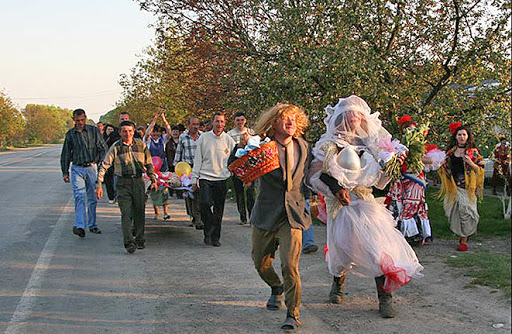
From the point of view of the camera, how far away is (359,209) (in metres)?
5.72

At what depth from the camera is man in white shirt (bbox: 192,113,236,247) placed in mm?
9305

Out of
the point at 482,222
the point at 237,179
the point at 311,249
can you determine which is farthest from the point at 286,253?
the point at 482,222

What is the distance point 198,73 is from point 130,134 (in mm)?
8418

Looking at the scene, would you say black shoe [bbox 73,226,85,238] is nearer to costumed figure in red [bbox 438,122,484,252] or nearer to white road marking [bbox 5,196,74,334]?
white road marking [bbox 5,196,74,334]

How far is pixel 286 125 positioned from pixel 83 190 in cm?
583

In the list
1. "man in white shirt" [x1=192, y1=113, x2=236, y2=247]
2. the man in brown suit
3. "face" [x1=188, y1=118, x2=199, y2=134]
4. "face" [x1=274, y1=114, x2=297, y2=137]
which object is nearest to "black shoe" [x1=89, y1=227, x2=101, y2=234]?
"man in white shirt" [x1=192, y1=113, x2=236, y2=247]

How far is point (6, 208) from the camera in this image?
44.5ft

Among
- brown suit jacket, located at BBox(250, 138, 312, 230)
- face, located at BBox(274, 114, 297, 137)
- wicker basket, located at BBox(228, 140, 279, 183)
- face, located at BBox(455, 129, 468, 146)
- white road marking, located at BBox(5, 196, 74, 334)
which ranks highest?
face, located at BBox(274, 114, 297, 137)

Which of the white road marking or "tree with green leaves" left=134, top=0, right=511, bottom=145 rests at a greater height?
"tree with green leaves" left=134, top=0, right=511, bottom=145

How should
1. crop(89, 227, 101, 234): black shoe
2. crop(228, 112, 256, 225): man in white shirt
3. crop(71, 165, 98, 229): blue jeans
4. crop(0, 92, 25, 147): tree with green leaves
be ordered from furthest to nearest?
crop(0, 92, 25, 147): tree with green leaves → crop(228, 112, 256, 225): man in white shirt → crop(89, 227, 101, 234): black shoe → crop(71, 165, 98, 229): blue jeans

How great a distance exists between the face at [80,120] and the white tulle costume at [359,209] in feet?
18.9

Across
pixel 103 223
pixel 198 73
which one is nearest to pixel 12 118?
pixel 198 73

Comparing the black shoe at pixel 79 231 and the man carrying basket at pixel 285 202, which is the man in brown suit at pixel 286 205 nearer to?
the man carrying basket at pixel 285 202

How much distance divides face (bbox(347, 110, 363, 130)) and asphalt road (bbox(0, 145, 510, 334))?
1853mm
